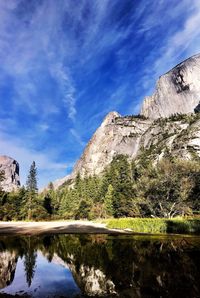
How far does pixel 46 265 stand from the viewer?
37.1 ft

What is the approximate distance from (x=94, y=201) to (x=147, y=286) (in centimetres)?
8380

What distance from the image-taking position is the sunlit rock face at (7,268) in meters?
8.56

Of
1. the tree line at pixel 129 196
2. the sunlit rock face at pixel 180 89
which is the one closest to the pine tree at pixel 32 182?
the tree line at pixel 129 196

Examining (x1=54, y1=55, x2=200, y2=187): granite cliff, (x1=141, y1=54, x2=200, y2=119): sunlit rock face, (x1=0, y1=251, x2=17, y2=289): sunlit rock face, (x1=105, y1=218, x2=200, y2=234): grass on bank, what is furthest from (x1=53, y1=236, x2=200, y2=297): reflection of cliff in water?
(x1=141, y1=54, x2=200, y2=119): sunlit rock face

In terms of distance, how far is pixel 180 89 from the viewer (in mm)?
180375

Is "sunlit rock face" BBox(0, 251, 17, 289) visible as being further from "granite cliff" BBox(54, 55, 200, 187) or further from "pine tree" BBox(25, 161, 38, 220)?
"granite cliff" BBox(54, 55, 200, 187)

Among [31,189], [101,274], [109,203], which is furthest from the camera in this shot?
[31,189]

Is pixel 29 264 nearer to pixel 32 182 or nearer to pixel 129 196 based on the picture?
pixel 129 196

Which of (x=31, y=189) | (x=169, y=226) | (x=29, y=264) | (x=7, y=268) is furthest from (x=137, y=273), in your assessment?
(x=31, y=189)

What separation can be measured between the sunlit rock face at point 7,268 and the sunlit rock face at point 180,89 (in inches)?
6783

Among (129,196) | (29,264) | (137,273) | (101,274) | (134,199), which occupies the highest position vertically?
(129,196)

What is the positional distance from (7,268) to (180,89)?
7236 inches

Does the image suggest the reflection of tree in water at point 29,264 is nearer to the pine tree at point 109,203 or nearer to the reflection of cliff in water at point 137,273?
the reflection of cliff in water at point 137,273

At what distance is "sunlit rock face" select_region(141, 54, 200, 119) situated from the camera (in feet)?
570
